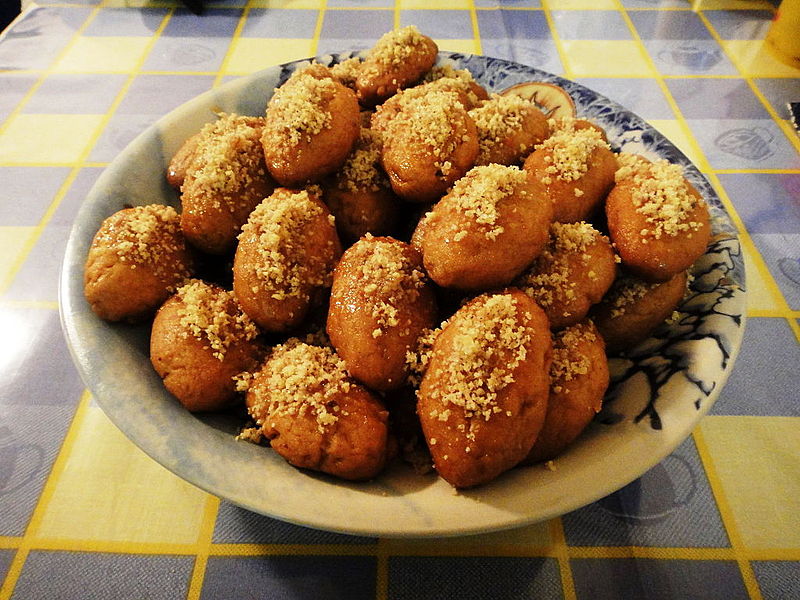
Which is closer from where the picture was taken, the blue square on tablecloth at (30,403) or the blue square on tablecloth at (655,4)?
the blue square on tablecloth at (30,403)

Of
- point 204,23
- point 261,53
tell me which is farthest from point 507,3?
point 204,23

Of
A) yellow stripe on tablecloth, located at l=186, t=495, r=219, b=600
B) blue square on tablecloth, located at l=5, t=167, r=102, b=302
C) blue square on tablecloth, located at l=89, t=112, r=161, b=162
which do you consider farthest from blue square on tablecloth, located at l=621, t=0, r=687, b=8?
yellow stripe on tablecloth, located at l=186, t=495, r=219, b=600

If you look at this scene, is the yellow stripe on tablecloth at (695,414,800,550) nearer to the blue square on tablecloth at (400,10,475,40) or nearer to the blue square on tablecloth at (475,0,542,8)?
the blue square on tablecloth at (400,10,475,40)

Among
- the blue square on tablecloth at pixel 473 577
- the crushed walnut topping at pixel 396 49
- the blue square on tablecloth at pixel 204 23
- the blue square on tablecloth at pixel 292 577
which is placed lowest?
the blue square on tablecloth at pixel 473 577

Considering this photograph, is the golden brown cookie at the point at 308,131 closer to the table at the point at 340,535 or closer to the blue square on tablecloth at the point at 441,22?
the table at the point at 340,535

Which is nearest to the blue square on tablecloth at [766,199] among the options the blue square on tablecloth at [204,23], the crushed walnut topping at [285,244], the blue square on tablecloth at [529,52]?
the blue square on tablecloth at [529,52]

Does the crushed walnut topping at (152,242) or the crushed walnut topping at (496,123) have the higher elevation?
the crushed walnut topping at (496,123)

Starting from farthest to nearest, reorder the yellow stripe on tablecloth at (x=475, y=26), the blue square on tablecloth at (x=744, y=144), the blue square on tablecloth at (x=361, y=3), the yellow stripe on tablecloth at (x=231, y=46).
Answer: the blue square on tablecloth at (x=361, y=3) < the yellow stripe on tablecloth at (x=475, y=26) < the yellow stripe on tablecloth at (x=231, y=46) < the blue square on tablecloth at (x=744, y=144)
